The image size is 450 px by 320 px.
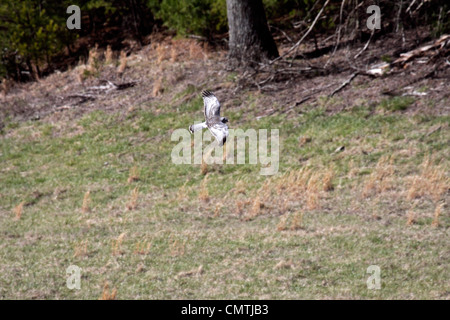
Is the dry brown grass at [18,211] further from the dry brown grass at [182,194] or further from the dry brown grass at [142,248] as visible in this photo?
the dry brown grass at [142,248]

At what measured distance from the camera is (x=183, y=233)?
8.66 metres

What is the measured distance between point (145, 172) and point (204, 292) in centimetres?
445

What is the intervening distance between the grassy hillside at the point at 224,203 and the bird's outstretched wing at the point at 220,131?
6.32ft

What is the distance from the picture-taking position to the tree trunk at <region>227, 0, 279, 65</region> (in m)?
13.7

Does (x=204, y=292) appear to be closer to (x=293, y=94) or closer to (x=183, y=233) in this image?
(x=183, y=233)

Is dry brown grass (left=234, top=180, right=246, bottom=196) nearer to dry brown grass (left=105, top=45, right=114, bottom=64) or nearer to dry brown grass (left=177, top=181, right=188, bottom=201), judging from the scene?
dry brown grass (left=177, top=181, right=188, bottom=201)

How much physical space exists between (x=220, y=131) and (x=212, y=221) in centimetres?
350

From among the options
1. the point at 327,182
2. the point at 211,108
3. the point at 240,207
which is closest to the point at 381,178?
the point at 327,182

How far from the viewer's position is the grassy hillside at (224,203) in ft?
23.9

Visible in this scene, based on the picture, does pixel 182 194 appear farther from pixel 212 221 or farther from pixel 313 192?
pixel 313 192

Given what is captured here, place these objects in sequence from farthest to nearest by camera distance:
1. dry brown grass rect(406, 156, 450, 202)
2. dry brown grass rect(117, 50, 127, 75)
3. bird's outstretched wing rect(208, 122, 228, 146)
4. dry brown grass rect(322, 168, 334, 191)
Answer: dry brown grass rect(117, 50, 127, 75)
dry brown grass rect(322, 168, 334, 191)
dry brown grass rect(406, 156, 450, 202)
bird's outstretched wing rect(208, 122, 228, 146)

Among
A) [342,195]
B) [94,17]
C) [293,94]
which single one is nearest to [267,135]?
[293,94]

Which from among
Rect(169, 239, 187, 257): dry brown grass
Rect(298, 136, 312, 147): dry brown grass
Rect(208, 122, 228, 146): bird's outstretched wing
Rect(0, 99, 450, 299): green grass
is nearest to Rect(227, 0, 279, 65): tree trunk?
Rect(0, 99, 450, 299): green grass

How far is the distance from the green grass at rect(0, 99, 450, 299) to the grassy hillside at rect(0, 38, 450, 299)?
24mm
